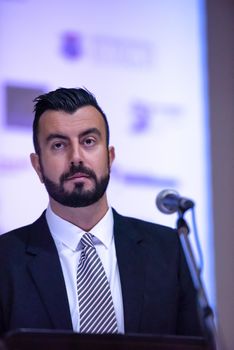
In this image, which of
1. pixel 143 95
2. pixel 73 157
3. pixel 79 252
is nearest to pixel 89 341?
pixel 79 252

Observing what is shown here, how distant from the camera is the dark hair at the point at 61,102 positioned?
275 centimetres

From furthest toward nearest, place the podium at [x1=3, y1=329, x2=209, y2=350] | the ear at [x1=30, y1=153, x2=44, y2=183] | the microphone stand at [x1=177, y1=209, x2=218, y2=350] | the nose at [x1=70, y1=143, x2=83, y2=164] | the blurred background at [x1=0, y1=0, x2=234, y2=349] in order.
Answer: the blurred background at [x1=0, y1=0, x2=234, y2=349] → the ear at [x1=30, y1=153, x2=44, y2=183] → the nose at [x1=70, y1=143, x2=83, y2=164] → the microphone stand at [x1=177, y1=209, x2=218, y2=350] → the podium at [x1=3, y1=329, x2=209, y2=350]

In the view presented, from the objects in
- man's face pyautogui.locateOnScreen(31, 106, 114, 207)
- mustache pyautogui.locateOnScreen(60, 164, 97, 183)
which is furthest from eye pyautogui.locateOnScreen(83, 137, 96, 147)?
mustache pyautogui.locateOnScreen(60, 164, 97, 183)

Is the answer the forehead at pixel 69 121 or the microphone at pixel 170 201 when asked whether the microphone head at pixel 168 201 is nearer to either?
the microphone at pixel 170 201

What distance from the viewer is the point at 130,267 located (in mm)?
2734

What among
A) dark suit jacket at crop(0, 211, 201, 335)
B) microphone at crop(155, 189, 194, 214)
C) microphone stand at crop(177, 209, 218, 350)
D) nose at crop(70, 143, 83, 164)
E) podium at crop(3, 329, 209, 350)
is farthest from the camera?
nose at crop(70, 143, 83, 164)

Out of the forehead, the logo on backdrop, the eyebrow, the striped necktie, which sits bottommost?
the striped necktie

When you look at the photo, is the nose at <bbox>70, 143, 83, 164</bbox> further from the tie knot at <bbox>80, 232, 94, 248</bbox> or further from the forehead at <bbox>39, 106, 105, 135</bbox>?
the tie knot at <bbox>80, 232, 94, 248</bbox>

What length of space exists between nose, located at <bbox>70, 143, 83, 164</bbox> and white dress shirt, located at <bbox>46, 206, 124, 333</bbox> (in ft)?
0.82

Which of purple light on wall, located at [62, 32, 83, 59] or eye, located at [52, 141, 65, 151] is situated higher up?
purple light on wall, located at [62, 32, 83, 59]

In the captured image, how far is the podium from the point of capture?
1877 millimetres

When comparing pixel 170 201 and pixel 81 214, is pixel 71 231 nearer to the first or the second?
pixel 81 214

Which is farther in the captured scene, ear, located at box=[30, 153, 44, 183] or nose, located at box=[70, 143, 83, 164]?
ear, located at box=[30, 153, 44, 183]

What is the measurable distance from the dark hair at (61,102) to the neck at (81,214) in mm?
262
